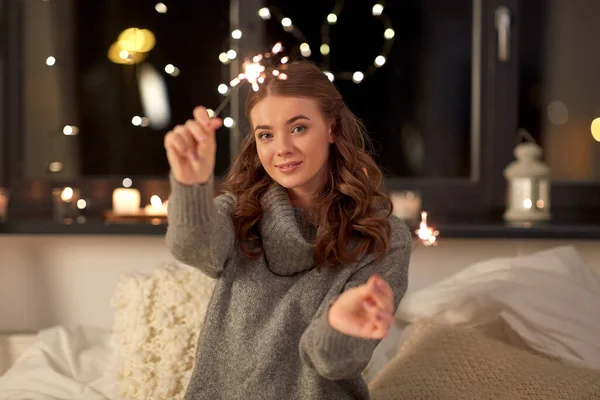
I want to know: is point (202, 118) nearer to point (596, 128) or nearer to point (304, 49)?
point (304, 49)

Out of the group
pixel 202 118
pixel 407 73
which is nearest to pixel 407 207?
pixel 407 73

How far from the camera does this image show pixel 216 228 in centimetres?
121

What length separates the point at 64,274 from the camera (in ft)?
7.35

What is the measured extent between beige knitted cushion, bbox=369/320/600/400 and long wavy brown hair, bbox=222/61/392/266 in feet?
1.15

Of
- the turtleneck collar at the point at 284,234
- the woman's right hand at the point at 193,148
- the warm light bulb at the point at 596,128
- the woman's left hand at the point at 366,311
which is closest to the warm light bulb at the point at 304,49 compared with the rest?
the warm light bulb at the point at 596,128

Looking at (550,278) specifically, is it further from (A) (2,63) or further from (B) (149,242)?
(A) (2,63)

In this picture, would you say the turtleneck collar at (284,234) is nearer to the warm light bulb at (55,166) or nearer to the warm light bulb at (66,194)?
the warm light bulb at (66,194)

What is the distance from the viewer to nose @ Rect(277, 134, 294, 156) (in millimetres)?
1258

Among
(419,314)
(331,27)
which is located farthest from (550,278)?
(331,27)

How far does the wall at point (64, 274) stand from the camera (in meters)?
2.21

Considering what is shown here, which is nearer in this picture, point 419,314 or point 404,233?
point 404,233

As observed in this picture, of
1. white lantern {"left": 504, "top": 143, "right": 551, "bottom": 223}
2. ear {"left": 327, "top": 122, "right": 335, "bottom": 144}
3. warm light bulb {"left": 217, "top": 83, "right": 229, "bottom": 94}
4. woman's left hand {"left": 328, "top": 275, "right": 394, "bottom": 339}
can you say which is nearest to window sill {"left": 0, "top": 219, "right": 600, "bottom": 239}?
white lantern {"left": 504, "top": 143, "right": 551, "bottom": 223}

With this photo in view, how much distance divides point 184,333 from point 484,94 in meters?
1.09

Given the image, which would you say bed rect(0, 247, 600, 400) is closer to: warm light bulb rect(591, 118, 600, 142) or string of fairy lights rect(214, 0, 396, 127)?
warm light bulb rect(591, 118, 600, 142)
